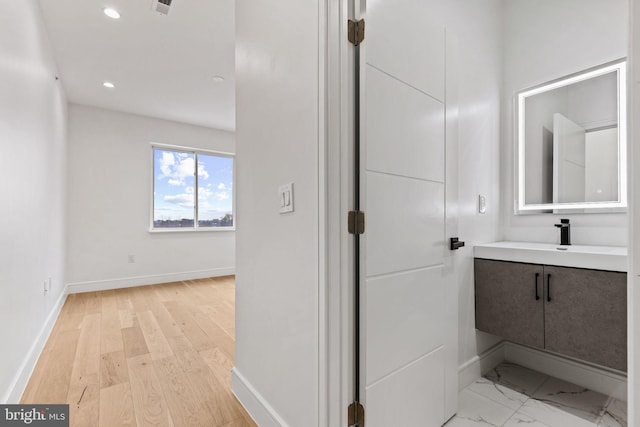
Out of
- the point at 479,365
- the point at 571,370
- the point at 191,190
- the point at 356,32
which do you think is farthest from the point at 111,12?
the point at 571,370

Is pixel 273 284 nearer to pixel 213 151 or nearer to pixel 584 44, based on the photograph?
pixel 584 44

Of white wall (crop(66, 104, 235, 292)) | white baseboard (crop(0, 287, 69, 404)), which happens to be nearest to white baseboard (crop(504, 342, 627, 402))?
white baseboard (crop(0, 287, 69, 404))

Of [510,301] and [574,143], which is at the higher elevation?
[574,143]

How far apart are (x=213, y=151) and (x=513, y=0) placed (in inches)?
186

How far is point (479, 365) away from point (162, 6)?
3.53 meters

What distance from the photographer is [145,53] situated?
305cm

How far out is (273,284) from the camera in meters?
1.45

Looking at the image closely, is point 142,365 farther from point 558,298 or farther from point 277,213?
point 558,298

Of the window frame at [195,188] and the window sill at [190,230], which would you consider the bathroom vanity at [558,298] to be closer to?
the window frame at [195,188]

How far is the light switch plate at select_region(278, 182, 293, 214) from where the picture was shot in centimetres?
131

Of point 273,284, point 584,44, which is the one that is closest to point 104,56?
point 273,284

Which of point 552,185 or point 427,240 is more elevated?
point 552,185

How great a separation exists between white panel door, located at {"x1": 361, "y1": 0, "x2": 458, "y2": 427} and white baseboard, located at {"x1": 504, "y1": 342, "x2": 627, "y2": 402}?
34.3 inches

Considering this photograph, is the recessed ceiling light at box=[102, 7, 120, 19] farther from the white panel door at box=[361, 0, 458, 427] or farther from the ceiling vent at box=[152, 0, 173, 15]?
the white panel door at box=[361, 0, 458, 427]
